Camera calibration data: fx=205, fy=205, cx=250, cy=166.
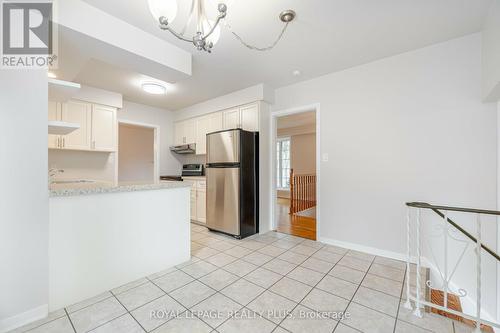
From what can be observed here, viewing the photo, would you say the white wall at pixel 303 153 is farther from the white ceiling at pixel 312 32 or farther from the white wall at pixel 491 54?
the white wall at pixel 491 54

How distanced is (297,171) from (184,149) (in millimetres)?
4603

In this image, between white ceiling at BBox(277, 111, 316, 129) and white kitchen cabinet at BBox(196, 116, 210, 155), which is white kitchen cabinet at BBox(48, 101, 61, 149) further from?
white ceiling at BBox(277, 111, 316, 129)

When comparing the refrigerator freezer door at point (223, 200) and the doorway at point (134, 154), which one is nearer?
the refrigerator freezer door at point (223, 200)

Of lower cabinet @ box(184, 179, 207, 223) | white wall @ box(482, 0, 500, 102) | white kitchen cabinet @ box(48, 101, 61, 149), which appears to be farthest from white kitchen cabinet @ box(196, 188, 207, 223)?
white wall @ box(482, 0, 500, 102)

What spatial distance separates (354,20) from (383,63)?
39.6 inches

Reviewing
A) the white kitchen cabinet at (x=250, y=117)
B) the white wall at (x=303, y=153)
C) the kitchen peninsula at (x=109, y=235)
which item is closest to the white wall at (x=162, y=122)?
the white kitchen cabinet at (x=250, y=117)

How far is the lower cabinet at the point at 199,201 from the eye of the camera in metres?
4.02

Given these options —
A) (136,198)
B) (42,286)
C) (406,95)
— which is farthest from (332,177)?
(42,286)

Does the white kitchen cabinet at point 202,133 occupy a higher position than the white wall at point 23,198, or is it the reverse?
the white kitchen cabinet at point 202,133

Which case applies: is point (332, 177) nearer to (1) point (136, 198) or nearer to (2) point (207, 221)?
(2) point (207, 221)

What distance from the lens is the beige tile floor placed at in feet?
4.76

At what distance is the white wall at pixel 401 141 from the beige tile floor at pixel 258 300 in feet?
2.05

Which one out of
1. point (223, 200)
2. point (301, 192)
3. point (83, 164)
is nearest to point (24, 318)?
point (223, 200)

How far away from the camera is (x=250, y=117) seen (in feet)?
11.9
